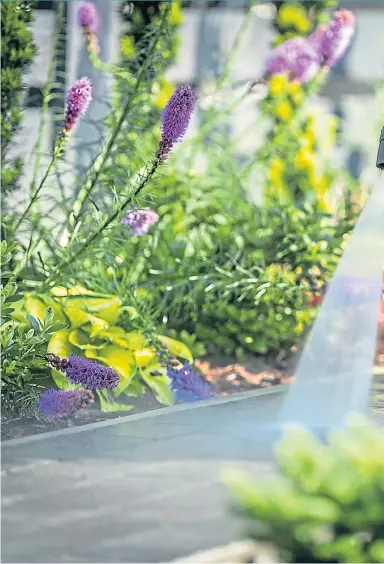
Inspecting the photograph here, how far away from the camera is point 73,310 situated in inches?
95.0

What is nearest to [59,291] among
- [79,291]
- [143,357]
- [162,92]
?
[79,291]

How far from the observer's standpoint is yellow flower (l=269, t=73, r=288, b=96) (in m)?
3.83

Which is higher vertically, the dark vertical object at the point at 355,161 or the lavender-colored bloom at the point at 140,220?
the lavender-colored bloom at the point at 140,220

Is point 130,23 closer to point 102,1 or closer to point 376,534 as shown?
point 102,1

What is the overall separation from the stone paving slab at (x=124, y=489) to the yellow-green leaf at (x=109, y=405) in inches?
6.8

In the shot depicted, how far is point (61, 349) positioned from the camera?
7.60 feet

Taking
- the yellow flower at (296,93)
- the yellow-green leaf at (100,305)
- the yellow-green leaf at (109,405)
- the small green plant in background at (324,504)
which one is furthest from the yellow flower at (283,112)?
the small green plant in background at (324,504)

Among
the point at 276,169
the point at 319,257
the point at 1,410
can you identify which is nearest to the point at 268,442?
the point at 1,410

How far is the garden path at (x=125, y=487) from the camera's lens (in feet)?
4.37

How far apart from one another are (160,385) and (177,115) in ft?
2.95

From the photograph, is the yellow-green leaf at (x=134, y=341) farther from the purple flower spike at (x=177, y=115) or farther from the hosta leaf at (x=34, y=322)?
the purple flower spike at (x=177, y=115)

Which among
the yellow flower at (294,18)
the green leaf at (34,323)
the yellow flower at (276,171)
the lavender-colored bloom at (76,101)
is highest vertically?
the yellow flower at (294,18)

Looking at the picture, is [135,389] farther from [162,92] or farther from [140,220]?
[162,92]

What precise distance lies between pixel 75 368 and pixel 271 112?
7.02ft
